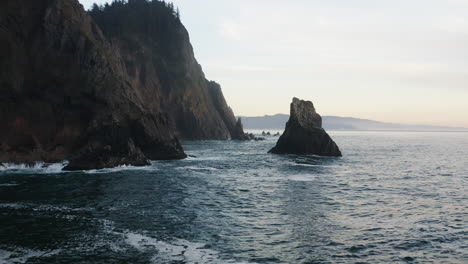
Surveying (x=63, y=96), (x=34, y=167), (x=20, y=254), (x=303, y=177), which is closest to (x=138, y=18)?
(x=63, y=96)

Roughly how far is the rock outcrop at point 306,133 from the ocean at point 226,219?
105ft

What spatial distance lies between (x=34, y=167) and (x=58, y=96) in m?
10.4

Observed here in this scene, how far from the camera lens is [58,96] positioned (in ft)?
169

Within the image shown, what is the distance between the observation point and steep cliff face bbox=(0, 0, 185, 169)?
48.7 m

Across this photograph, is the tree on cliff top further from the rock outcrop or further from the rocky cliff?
the rock outcrop

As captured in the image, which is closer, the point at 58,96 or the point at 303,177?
the point at 303,177

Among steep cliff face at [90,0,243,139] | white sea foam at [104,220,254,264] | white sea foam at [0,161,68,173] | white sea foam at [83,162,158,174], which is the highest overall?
steep cliff face at [90,0,243,139]

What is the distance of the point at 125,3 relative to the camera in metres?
150

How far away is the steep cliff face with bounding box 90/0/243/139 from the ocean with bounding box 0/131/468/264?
3291 inches

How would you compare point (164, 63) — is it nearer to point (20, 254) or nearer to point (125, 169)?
point (125, 169)

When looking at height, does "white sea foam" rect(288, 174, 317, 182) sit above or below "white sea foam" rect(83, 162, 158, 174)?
below

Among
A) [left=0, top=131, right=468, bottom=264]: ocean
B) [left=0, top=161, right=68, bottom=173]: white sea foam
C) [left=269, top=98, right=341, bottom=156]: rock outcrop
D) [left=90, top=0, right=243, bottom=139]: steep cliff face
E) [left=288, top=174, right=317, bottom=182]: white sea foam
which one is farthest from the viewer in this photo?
[left=90, top=0, right=243, bottom=139]: steep cliff face

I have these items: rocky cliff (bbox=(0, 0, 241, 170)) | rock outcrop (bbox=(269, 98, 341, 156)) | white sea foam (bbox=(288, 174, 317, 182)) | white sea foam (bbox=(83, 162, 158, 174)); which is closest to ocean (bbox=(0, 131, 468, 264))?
white sea foam (bbox=(288, 174, 317, 182))

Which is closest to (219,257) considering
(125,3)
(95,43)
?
(95,43)
